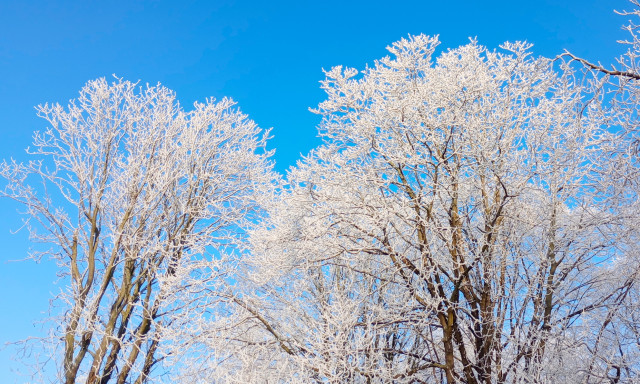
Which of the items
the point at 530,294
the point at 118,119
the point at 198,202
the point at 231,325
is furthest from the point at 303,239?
the point at 118,119

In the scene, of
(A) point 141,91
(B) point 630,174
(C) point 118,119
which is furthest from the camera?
(A) point 141,91

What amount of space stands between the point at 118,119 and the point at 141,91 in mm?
987

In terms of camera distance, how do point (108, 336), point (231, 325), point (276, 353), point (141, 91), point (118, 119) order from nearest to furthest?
point (108, 336)
point (231, 325)
point (276, 353)
point (118, 119)
point (141, 91)

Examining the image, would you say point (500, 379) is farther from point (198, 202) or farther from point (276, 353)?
point (198, 202)

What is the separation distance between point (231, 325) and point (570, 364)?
5.01m

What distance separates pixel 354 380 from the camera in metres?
6.98

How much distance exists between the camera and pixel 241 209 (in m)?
10.3

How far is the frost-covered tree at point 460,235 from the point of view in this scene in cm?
672

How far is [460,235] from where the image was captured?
7000 millimetres

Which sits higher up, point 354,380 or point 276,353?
point 276,353

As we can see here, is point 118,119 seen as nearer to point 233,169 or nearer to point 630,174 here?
point 233,169

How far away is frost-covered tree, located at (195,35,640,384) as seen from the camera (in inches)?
265

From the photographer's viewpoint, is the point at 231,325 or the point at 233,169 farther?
the point at 233,169

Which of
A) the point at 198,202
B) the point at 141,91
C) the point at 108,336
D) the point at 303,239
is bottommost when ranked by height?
the point at 108,336
